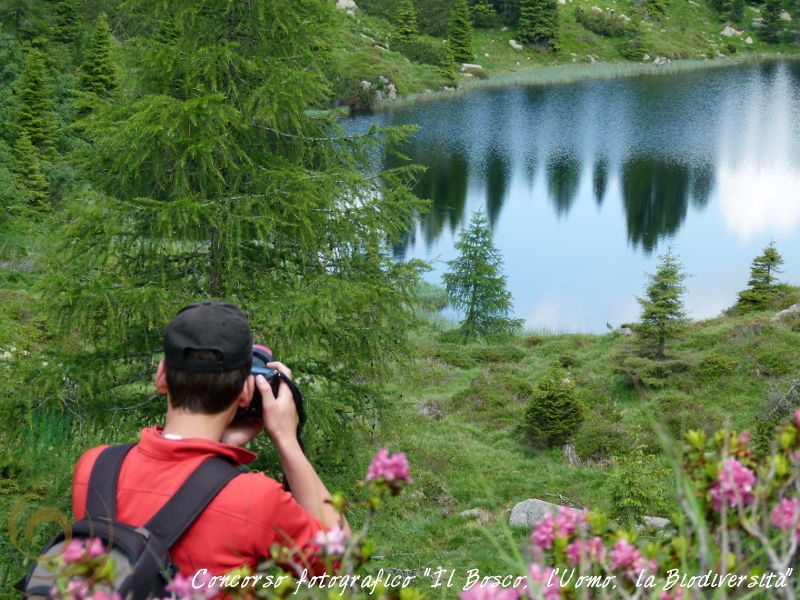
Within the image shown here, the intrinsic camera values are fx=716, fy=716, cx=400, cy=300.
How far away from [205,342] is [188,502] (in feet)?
1.57

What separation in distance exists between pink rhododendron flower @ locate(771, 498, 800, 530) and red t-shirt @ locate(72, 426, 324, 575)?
1.20 meters

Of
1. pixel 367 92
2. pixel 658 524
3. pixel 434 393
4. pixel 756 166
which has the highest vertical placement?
pixel 367 92

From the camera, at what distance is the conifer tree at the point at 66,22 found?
121 ft

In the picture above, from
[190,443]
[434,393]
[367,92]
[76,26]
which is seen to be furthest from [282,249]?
[367,92]

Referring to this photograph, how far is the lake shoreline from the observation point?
208ft

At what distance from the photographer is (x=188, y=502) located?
2002 millimetres

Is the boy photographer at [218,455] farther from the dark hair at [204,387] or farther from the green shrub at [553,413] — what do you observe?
the green shrub at [553,413]

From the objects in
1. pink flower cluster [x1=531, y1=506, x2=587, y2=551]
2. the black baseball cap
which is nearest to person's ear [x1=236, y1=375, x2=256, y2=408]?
the black baseball cap

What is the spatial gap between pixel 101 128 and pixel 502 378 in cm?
1292

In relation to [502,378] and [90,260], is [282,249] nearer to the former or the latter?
[90,260]

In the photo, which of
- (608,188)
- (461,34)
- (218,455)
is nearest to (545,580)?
(218,455)

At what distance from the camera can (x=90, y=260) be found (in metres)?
6.52

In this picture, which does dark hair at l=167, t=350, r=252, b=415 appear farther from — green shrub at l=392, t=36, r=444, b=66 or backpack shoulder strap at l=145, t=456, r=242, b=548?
green shrub at l=392, t=36, r=444, b=66

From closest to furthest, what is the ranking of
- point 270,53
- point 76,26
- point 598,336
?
point 270,53
point 598,336
point 76,26
